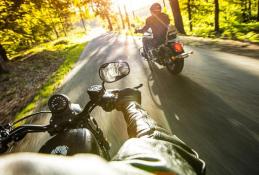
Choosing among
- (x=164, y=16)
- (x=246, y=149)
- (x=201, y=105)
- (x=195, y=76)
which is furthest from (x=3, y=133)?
(x=164, y=16)

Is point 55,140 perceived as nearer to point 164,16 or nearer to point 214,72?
point 214,72

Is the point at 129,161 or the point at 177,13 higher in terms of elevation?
the point at 129,161

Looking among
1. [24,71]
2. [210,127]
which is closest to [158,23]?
[210,127]

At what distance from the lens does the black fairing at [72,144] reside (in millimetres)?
2061

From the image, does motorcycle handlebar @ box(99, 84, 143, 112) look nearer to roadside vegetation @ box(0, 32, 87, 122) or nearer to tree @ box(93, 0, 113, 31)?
roadside vegetation @ box(0, 32, 87, 122)

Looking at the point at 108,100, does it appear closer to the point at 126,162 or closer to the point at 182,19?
the point at 126,162

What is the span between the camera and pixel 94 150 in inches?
84.0

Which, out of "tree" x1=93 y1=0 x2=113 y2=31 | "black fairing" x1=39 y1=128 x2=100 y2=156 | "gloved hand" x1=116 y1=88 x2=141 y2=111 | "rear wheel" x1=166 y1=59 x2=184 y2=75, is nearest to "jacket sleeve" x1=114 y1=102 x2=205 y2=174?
"black fairing" x1=39 y1=128 x2=100 y2=156

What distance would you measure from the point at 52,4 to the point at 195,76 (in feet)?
61.3

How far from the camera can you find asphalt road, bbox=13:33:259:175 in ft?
12.5

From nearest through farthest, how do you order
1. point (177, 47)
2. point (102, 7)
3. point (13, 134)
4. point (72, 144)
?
1. point (72, 144)
2. point (13, 134)
3. point (177, 47)
4. point (102, 7)

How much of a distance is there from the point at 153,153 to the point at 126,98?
147cm

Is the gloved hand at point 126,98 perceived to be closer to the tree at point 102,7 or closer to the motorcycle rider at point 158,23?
the motorcycle rider at point 158,23

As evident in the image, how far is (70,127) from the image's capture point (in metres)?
2.45
